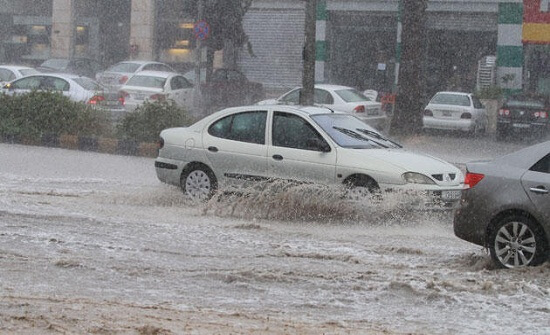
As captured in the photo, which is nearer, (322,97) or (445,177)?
(445,177)

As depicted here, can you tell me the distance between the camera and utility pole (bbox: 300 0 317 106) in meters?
19.9

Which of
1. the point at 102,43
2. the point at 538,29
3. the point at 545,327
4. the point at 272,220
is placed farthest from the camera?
the point at 102,43

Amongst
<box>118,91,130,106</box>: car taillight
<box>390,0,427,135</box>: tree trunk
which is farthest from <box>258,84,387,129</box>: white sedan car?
<box>118,91,130,106</box>: car taillight

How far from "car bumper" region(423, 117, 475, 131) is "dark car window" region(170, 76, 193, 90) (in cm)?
721

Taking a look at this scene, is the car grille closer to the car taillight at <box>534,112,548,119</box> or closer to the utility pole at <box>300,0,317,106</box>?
the utility pole at <box>300,0,317,106</box>

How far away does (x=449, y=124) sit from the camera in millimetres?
27859

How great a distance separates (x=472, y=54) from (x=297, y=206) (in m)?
28.7

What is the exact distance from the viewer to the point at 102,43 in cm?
4781

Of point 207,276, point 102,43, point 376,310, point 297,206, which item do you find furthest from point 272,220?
point 102,43

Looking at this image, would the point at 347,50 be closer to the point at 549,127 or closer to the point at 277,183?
the point at 549,127

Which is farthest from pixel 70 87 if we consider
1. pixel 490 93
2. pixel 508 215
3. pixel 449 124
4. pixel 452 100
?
pixel 508 215

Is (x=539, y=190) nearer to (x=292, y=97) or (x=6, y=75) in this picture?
(x=292, y=97)

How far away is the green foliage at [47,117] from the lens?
20344mm

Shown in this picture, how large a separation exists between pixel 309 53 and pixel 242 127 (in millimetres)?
7703
